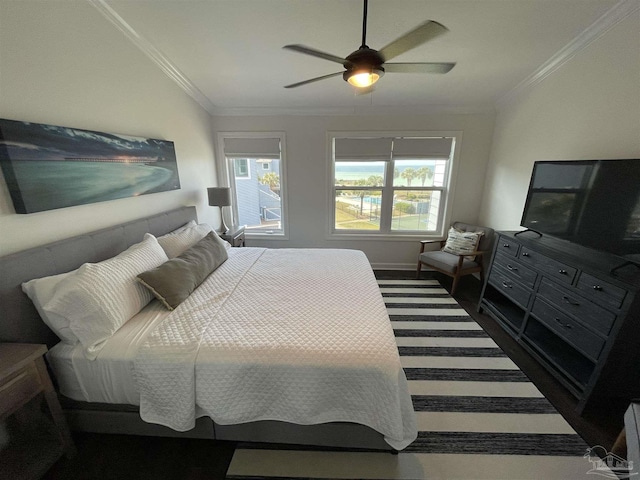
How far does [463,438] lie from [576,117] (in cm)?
271

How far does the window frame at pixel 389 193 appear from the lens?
3.41 m

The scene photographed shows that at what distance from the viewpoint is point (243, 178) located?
12.7ft

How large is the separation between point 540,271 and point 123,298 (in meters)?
3.02

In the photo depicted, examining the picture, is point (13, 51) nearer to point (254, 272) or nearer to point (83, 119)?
point (83, 119)

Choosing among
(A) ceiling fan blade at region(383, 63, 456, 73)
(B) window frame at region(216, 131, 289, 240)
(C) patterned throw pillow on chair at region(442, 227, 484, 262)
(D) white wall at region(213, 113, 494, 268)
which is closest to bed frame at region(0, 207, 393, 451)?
(A) ceiling fan blade at region(383, 63, 456, 73)

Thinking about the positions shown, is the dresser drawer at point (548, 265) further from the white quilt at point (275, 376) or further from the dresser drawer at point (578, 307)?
the white quilt at point (275, 376)

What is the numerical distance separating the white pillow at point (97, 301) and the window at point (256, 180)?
2.47 metres

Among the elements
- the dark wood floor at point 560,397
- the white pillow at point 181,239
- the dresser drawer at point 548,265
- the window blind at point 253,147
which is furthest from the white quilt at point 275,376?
the window blind at point 253,147

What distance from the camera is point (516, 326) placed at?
226cm

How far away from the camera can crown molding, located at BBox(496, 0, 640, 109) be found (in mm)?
1650

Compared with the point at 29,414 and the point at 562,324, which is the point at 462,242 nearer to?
the point at 562,324

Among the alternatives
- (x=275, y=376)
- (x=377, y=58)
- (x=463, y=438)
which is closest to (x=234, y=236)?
(x=275, y=376)

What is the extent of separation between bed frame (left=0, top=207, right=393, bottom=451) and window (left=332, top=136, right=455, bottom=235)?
289cm

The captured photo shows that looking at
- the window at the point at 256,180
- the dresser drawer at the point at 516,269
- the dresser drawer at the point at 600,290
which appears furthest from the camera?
the window at the point at 256,180
